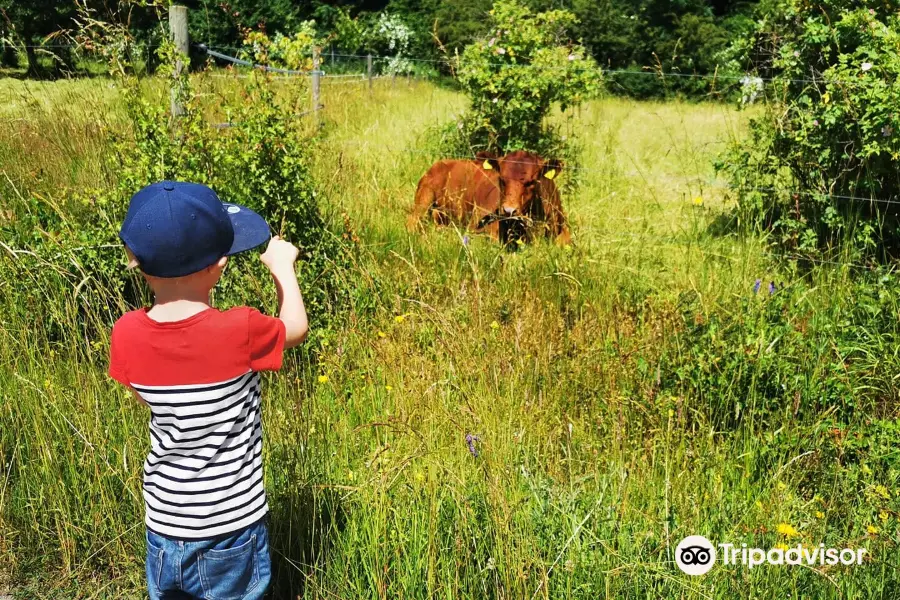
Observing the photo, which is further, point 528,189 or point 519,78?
point 519,78

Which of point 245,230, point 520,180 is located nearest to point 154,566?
point 245,230

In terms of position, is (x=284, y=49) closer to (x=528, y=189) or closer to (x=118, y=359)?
(x=528, y=189)

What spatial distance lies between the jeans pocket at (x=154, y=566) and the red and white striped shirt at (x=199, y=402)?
0.07 m

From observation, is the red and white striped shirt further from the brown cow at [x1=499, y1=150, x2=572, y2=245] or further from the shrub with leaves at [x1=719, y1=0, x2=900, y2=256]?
the brown cow at [x1=499, y1=150, x2=572, y2=245]

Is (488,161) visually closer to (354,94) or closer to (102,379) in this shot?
(102,379)

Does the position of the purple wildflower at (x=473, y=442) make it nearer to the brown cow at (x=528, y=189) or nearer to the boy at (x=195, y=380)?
the boy at (x=195, y=380)

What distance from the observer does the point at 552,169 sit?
22.8 ft

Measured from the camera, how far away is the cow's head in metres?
6.39

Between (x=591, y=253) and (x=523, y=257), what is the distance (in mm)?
517

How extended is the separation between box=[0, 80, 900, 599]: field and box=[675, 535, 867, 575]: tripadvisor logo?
0.03 meters

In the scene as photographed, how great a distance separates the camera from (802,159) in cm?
540

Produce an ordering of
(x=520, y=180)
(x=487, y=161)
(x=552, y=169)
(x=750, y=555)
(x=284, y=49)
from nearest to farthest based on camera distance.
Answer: (x=750, y=555), (x=284, y=49), (x=520, y=180), (x=487, y=161), (x=552, y=169)

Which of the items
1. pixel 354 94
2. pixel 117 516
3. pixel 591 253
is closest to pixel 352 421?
pixel 117 516

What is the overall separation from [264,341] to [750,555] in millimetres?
1444
